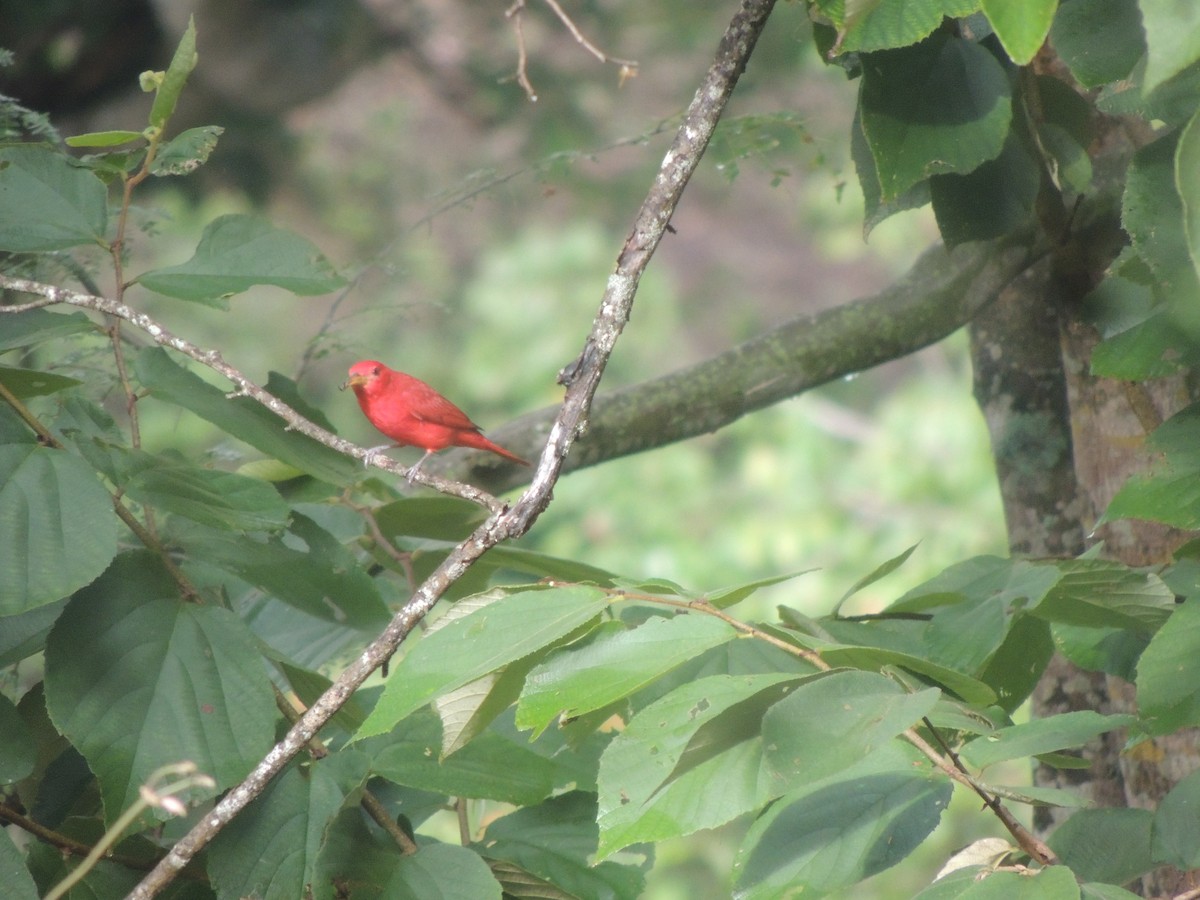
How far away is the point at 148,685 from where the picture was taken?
1.00 meters

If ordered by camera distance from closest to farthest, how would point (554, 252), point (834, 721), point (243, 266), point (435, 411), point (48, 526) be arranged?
point (834, 721)
point (48, 526)
point (243, 266)
point (435, 411)
point (554, 252)

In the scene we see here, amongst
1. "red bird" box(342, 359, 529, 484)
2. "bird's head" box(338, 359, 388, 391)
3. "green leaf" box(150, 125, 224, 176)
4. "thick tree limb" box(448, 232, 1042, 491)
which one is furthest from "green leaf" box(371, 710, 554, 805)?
"bird's head" box(338, 359, 388, 391)

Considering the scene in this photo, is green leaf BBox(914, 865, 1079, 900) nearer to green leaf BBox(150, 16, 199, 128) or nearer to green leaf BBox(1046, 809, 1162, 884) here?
green leaf BBox(1046, 809, 1162, 884)

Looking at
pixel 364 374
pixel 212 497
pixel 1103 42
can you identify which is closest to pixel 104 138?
pixel 212 497

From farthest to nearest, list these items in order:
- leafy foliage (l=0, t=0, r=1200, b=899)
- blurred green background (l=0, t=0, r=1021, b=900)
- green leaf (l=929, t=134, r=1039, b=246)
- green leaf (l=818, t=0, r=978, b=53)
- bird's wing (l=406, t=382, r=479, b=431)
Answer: blurred green background (l=0, t=0, r=1021, b=900), bird's wing (l=406, t=382, r=479, b=431), green leaf (l=929, t=134, r=1039, b=246), green leaf (l=818, t=0, r=978, b=53), leafy foliage (l=0, t=0, r=1200, b=899)

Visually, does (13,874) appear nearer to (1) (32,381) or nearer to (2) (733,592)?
(1) (32,381)

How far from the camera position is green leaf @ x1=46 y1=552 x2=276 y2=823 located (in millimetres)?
969

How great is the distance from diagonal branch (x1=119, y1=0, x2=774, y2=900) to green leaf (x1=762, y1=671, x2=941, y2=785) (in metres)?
0.25

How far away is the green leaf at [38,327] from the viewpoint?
1074 mm

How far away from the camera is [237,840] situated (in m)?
1.00

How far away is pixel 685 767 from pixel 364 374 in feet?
6.84

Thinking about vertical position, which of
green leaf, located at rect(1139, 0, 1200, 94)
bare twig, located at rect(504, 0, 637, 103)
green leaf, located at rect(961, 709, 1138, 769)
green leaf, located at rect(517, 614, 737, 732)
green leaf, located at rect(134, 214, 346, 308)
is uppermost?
bare twig, located at rect(504, 0, 637, 103)

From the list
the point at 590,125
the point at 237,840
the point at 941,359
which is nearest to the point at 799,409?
the point at 941,359

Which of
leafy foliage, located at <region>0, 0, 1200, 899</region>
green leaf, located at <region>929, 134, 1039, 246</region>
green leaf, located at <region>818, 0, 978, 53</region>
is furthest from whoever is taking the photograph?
green leaf, located at <region>929, 134, 1039, 246</region>
